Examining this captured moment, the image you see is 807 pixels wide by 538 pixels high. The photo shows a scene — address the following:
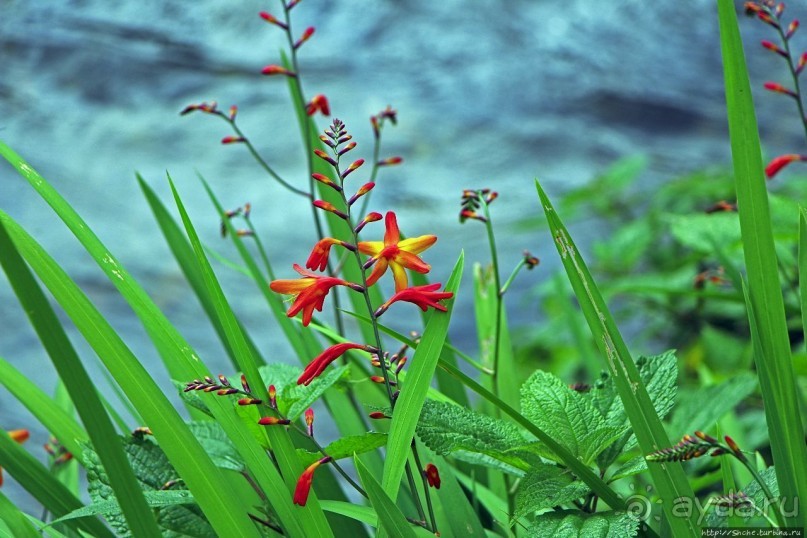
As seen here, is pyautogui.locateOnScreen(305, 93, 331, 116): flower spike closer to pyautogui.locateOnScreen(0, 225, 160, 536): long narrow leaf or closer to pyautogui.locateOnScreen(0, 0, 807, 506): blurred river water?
pyautogui.locateOnScreen(0, 225, 160, 536): long narrow leaf

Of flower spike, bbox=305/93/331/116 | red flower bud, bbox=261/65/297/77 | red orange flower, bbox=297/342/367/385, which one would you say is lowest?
red orange flower, bbox=297/342/367/385

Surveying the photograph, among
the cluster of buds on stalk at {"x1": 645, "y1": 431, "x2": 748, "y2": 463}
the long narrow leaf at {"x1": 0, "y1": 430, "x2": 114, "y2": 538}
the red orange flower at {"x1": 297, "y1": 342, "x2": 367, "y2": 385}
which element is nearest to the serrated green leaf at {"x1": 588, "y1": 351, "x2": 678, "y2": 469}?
the cluster of buds on stalk at {"x1": 645, "y1": 431, "x2": 748, "y2": 463}

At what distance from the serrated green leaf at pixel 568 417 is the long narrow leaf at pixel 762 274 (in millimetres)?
120

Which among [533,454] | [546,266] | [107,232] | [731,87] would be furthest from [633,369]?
[107,232]

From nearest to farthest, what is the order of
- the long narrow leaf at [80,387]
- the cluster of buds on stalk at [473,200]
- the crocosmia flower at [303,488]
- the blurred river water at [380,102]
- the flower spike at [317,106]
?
the long narrow leaf at [80,387]
the crocosmia flower at [303,488]
the cluster of buds on stalk at [473,200]
the flower spike at [317,106]
the blurred river water at [380,102]

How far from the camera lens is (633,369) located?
0.63 meters

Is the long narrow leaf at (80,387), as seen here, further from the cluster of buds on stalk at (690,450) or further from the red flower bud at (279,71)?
the red flower bud at (279,71)

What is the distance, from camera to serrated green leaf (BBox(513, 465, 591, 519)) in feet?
2.12

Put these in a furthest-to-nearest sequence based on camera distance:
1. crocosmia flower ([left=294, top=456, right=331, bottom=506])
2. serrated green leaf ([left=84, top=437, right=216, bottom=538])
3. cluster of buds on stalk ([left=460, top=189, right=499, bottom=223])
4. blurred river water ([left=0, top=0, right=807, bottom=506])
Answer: blurred river water ([left=0, top=0, right=807, bottom=506]) < cluster of buds on stalk ([left=460, top=189, right=499, bottom=223]) < serrated green leaf ([left=84, top=437, right=216, bottom=538]) < crocosmia flower ([left=294, top=456, right=331, bottom=506])

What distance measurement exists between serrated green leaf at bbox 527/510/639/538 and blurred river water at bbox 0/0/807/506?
336cm

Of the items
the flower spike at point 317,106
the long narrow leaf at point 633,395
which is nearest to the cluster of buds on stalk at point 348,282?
the long narrow leaf at point 633,395

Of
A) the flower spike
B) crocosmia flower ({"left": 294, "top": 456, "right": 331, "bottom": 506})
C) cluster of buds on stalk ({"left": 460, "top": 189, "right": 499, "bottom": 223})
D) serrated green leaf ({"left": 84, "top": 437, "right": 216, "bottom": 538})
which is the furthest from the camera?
the flower spike

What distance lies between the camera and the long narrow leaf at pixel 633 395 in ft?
2.02

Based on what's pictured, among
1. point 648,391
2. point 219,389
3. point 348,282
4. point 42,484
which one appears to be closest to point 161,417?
point 219,389
